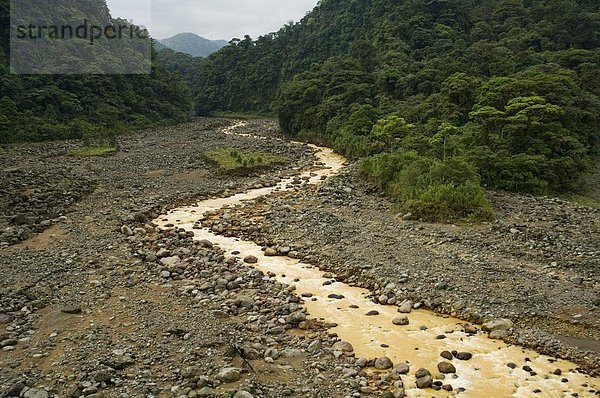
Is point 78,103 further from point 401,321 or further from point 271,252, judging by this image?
point 401,321

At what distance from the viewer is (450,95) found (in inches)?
1387

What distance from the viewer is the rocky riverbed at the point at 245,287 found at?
10219mm

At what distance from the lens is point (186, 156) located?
40312 millimetres

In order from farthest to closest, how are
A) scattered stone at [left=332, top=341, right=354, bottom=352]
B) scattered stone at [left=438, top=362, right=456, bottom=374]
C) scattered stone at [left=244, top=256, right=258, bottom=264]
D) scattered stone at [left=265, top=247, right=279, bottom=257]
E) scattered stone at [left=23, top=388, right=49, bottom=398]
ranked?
scattered stone at [left=265, top=247, right=279, bottom=257] < scattered stone at [left=244, top=256, right=258, bottom=264] < scattered stone at [left=332, top=341, right=354, bottom=352] < scattered stone at [left=438, top=362, right=456, bottom=374] < scattered stone at [left=23, top=388, right=49, bottom=398]

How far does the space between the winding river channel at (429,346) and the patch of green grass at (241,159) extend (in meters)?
17.6

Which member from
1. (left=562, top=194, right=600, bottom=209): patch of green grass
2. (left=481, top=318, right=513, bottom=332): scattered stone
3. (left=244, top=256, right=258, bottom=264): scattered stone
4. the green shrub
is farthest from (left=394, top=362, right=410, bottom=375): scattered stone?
(left=562, top=194, right=600, bottom=209): patch of green grass

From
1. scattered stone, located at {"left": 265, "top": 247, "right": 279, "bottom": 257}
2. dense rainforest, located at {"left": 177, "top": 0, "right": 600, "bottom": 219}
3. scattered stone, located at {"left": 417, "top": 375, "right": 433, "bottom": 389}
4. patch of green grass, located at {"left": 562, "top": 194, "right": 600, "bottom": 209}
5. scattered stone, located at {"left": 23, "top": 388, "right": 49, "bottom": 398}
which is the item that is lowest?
scattered stone, located at {"left": 23, "top": 388, "right": 49, "bottom": 398}

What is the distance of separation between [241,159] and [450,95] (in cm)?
1553

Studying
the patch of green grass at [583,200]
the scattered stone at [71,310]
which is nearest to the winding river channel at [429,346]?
the scattered stone at [71,310]

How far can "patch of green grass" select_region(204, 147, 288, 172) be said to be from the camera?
114 ft

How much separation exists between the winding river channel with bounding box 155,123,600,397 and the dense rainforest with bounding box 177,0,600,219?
742 centimetres

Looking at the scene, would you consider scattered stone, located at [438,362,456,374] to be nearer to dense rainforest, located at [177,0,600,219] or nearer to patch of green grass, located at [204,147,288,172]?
Result: dense rainforest, located at [177,0,600,219]

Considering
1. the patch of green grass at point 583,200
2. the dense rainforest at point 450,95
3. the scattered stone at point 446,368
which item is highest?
the dense rainforest at point 450,95

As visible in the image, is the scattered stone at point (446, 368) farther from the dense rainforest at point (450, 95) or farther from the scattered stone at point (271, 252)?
the dense rainforest at point (450, 95)
